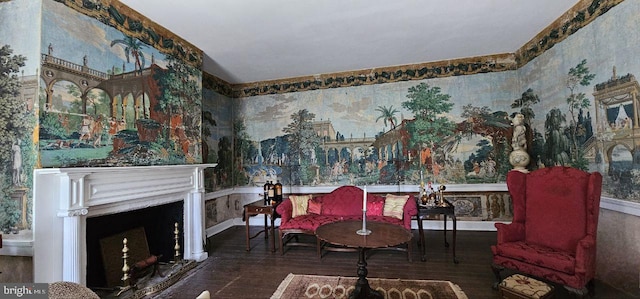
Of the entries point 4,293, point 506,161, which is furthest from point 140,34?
point 506,161

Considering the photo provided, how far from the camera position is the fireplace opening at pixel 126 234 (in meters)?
3.28

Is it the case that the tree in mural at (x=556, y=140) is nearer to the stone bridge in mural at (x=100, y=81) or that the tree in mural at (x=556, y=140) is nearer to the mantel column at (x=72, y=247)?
the stone bridge in mural at (x=100, y=81)

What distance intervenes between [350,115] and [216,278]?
14.0 feet

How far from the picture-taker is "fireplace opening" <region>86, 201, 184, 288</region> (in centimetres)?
328

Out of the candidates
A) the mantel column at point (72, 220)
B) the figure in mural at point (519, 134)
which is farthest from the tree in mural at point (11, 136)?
the figure in mural at point (519, 134)

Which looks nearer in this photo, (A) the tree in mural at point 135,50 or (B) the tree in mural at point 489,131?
(A) the tree in mural at point 135,50

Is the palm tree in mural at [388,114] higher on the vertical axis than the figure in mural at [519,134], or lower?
higher

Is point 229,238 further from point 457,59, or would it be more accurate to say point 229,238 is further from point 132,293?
point 457,59

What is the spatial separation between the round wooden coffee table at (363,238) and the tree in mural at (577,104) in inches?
117

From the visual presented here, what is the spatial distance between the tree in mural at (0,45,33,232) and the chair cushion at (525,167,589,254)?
5681 mm

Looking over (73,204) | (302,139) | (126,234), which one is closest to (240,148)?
(302,139)

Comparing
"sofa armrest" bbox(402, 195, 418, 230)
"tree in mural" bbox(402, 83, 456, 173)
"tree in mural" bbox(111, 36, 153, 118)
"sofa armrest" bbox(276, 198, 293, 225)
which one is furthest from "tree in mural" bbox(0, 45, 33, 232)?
"tree in mural" bbox(402, 83, 456, 173)

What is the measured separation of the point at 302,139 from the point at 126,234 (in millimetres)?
3884
